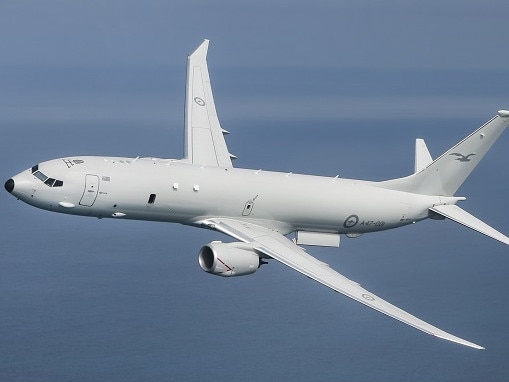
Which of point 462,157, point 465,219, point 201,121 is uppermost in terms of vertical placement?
point 201,121

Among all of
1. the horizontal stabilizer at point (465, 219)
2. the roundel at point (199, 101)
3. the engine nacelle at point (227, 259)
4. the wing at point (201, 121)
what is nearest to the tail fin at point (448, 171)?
the horizontal stabilizer at point (465, 219)

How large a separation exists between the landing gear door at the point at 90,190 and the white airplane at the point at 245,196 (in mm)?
76

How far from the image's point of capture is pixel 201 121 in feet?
284

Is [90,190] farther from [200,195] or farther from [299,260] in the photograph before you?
[299,260]

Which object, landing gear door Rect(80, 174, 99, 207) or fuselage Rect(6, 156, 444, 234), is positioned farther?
landing gear door Rect(80, 174, 99, 207)

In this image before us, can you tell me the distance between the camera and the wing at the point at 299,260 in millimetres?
63031

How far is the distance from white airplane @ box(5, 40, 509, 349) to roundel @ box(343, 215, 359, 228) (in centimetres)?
11

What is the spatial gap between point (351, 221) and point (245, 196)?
11.8 m

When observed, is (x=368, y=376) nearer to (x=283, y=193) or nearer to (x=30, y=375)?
(x=30, y=375)

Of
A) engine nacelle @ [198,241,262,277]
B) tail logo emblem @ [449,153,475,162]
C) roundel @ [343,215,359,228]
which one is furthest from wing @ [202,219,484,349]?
tail logo emblem @ [449,153,475,162]

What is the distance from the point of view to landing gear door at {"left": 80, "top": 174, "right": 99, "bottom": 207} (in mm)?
68375

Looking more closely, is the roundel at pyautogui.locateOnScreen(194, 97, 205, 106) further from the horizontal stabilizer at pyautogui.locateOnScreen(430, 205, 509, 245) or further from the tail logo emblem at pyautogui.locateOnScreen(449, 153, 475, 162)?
the tail logo emblem at pyautogui.locateOnScreen(449, 153, 475, 162)

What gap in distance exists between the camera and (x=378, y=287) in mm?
194875

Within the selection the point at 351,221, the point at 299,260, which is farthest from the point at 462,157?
the point at 299,260
